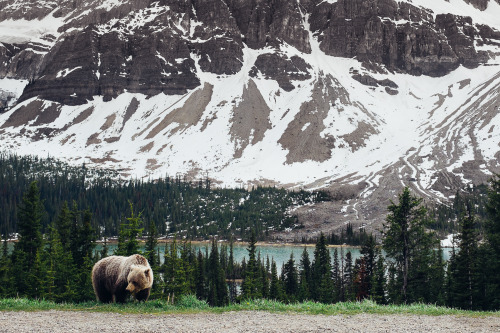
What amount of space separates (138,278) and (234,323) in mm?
4521

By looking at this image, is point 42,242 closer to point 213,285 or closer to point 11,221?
point 213,285

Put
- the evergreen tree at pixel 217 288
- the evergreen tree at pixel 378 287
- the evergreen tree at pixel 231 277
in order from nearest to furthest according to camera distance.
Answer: the evergreen tree at pixel 378 287, the evergreen tree at pixel 217 288, the evergreen tree at pixel 231 277

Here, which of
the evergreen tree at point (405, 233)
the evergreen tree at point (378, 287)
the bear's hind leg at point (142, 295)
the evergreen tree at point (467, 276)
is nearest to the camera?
the bear's hind leg at point (142, 295)

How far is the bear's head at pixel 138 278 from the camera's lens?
1794 centimetres

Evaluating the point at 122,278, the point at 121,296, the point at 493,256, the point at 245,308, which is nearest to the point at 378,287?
the point at 493,256

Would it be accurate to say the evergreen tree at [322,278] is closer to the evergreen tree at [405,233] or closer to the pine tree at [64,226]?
the evergreen tree at [405,233]

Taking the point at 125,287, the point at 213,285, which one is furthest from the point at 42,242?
the point at 213,285

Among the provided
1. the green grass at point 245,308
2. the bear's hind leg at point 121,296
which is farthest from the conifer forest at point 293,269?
the bear's hind leg at point 121,296

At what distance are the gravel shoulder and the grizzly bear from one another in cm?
162

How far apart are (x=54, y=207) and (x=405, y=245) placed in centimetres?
17019

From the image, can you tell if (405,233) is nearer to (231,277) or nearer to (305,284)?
(305,284)

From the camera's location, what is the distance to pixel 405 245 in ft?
136

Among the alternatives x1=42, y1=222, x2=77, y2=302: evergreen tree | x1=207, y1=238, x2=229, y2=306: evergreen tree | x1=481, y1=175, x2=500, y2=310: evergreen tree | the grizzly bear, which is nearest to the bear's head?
the grizzly bear

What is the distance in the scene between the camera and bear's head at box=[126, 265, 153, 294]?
1794 centimetres
